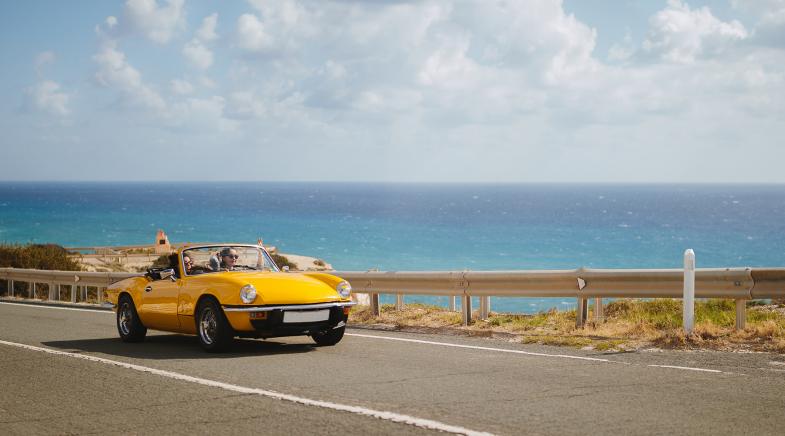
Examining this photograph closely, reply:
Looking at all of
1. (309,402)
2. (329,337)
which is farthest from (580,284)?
(309,402)

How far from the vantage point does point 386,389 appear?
7.69 metres

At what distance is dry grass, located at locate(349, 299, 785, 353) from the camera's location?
1038 centimetres

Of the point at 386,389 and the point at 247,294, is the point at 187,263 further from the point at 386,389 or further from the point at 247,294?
the point at 386,389

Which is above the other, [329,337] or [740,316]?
[740,316]

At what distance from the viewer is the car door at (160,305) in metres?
11.1

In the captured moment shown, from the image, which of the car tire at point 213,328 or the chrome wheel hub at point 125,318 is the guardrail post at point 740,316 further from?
the chrome wheel hub at point 125,318

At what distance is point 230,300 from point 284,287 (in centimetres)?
65

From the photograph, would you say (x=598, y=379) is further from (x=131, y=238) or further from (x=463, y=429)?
(x=131, y=238)

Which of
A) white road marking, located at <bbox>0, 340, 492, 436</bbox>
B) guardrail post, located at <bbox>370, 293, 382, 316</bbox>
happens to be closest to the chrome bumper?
white road marking, located at <bbox>0, 340, 492, 436</bbox>

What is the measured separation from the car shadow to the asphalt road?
0.05m

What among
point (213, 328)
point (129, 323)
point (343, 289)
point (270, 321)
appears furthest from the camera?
point (129, 323)

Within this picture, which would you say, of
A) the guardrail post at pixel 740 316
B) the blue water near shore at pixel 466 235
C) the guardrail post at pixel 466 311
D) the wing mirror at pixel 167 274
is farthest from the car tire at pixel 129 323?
the blue water near shore at pixel 466 235

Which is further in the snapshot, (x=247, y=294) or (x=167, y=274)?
(x=167, y=274)

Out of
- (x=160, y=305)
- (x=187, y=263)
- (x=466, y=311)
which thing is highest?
(x=187, y=263)
